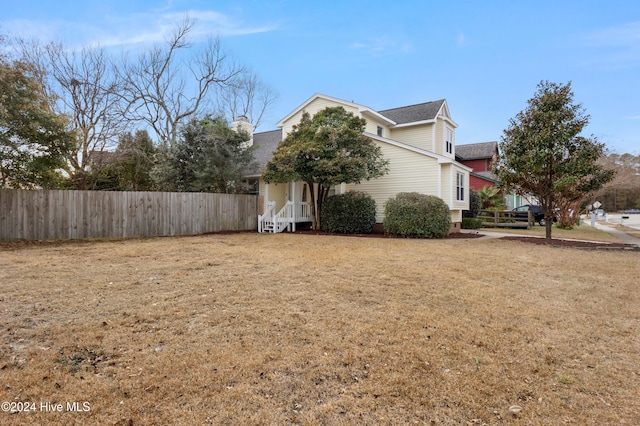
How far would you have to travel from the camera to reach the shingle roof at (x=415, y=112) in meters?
17.4

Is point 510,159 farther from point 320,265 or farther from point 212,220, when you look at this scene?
point 212,220

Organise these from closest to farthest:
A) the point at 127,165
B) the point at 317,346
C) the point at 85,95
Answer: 1. the point at 317,346
2. the point at 85,95
3. the point at 127,165

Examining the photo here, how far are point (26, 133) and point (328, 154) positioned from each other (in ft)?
32.2

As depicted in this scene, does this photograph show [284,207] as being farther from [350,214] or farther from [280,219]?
[350,214]

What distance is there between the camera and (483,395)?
242 centimetres

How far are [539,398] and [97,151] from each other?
21.3 meters

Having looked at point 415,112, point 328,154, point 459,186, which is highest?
point 415,112

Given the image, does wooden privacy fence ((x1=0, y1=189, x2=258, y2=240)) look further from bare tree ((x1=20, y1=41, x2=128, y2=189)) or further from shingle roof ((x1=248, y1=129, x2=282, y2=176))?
bare tree ((x1=20, y1=41, x2=128, y2=189))

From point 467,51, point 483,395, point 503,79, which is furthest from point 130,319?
point 503,79

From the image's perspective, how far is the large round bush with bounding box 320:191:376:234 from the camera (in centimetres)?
1412

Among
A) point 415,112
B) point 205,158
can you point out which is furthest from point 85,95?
point 415,112

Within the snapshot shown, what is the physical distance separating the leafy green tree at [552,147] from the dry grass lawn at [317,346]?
611 centimetres

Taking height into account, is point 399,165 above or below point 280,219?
above

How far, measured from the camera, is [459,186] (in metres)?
15.3
